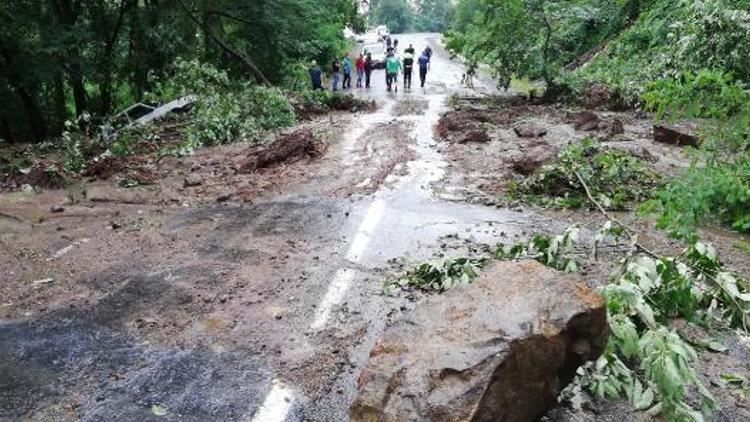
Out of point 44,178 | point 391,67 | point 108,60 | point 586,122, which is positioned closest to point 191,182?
point 44,178

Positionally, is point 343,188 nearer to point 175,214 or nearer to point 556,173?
point 175,214

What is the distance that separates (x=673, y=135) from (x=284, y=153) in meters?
7.31

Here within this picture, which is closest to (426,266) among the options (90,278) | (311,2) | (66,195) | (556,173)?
(90,278)

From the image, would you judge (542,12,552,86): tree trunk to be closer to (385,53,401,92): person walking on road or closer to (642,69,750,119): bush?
(385,53,401,92): person walking on road

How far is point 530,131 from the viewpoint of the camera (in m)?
13.1

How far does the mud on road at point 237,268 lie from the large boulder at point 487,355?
576 millimetres

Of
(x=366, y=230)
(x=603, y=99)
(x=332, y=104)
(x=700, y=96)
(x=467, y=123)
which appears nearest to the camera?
(x=700, y=96)

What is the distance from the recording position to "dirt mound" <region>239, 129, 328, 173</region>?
36.5 ft

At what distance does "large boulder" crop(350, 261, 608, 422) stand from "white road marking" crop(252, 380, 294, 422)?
2.53 ft

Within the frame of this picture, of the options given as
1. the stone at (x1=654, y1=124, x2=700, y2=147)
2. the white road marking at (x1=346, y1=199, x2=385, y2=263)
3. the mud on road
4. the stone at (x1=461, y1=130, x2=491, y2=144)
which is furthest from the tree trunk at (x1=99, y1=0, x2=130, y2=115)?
the stone at (x1=654, y1=124, x2=700, y2=147)

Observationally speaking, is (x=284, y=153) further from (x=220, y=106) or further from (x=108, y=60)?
(x=108, y=60)

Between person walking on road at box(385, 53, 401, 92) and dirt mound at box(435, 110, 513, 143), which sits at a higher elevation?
person walking on road at box(385, 53, 401, 92)

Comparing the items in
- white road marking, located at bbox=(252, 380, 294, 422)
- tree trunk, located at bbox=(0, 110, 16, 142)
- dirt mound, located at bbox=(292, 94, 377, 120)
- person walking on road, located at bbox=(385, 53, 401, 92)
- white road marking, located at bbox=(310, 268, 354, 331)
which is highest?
person walking on road, located at bbox=(385, 53, 401, 92)

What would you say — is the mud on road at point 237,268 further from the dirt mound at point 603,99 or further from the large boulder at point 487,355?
the dirt mound at point 603,99
